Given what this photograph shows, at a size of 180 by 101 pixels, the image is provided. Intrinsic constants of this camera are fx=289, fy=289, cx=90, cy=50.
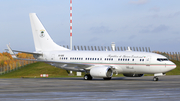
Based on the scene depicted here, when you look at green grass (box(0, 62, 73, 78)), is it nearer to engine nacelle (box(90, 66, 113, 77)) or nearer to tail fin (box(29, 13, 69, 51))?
tail fin (box(29, 13, 69, 51))

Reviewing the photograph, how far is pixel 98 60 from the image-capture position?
43.4m

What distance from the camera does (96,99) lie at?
57.0 ft

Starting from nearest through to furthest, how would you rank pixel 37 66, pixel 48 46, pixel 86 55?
pixel 86 55 < pixel 48 46 < pixel 37 66

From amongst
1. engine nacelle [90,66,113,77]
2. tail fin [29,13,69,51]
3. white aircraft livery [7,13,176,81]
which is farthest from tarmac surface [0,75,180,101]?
tail fin [29,13,69,51]

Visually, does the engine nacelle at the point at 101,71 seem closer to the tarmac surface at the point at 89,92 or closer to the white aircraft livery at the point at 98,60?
the white aircraft livery at the point at 98,60

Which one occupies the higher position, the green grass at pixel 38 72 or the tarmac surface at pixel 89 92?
the green grass at pixel 38 72

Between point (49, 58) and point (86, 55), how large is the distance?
654cm

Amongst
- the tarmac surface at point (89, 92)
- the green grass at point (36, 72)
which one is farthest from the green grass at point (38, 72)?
the tarmac surface at point (89, 92)

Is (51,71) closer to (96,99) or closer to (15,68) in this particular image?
(15,68)

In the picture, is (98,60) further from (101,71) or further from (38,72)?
(38,72)

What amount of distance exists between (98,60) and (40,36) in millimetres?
12078

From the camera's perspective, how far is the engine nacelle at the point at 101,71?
132 ft

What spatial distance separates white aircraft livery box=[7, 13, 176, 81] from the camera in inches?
1556

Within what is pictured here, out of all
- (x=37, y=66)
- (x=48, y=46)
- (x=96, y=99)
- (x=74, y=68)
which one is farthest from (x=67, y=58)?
(x=37, y=66)
